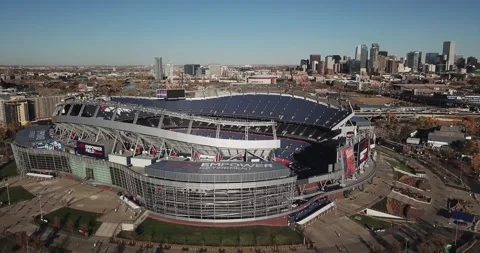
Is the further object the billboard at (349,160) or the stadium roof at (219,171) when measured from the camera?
the billboard at (349,160)

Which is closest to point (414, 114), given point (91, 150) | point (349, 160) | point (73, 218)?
point (349, 160)

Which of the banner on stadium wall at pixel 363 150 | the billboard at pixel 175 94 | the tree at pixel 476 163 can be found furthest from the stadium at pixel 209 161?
the tree at pixel 476 163

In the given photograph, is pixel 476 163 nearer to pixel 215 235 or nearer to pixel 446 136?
pixel 446 136

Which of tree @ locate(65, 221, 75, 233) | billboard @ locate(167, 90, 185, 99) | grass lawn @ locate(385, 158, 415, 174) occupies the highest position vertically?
billboard @ locate(167, 90, 185, 99)

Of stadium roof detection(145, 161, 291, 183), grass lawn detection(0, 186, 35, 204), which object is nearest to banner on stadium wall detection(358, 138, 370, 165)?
stadium roof detection(145, 161, 291, 183)

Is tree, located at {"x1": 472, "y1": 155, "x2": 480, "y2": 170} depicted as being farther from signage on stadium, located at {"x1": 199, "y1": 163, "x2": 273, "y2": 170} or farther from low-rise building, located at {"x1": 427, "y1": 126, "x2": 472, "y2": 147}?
signage on stadium, located at {"x1": 199, "y1": 163, "x2": 273, "y2": 170}

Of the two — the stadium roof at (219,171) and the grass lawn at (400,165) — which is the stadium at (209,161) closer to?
the stadium roof at (219,171)

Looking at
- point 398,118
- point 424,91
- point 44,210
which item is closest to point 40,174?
point 44,210
